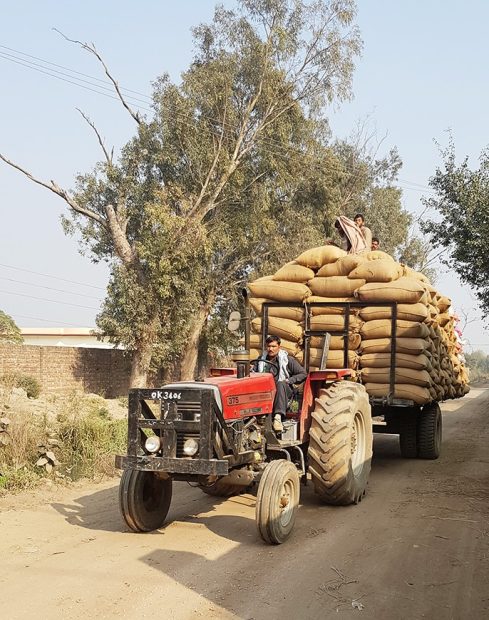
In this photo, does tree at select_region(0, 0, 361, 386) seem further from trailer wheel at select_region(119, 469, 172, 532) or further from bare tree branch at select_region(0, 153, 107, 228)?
trailer wheel at select_region(119, 469, 172, 532)

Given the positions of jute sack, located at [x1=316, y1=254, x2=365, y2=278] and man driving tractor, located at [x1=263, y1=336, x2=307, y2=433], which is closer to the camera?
man driving tractor, located at [x1=263, y1=336, x2=307, y2=433]

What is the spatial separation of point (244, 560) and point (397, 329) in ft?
15.8

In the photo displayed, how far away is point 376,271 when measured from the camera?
33.0 ft

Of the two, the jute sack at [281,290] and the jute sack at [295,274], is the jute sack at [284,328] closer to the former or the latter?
the jute sack at [281,290]

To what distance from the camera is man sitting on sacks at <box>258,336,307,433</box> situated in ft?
25.1

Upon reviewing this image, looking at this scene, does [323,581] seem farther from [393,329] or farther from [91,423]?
[91,423]

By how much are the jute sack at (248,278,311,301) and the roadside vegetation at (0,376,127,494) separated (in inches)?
134

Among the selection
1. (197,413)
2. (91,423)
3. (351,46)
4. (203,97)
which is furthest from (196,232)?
(197,413)

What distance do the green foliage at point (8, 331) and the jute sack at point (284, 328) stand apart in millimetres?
17645

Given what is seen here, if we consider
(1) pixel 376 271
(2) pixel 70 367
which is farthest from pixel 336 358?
(2) pixel 70 367

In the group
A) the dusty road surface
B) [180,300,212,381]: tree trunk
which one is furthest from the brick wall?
the dusty road surface

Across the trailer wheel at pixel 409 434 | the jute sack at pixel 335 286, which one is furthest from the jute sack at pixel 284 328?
the trailer wheel at pixel 409 434

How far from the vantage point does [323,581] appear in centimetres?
555

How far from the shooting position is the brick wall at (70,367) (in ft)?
79.3
